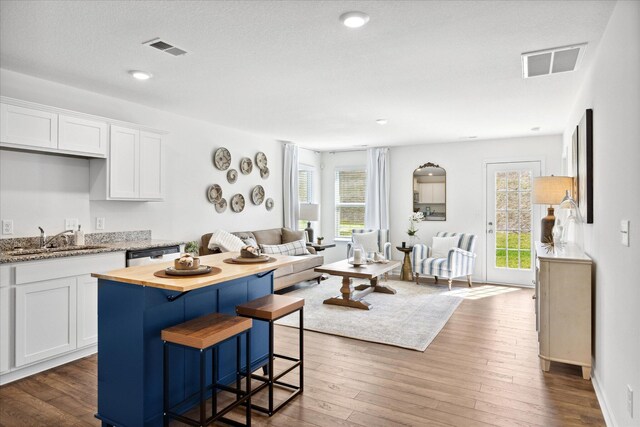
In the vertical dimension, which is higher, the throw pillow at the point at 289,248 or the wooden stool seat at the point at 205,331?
Answer: the throw pillow at the point at 289,248

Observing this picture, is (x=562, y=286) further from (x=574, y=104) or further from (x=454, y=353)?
(x=574, y=104)

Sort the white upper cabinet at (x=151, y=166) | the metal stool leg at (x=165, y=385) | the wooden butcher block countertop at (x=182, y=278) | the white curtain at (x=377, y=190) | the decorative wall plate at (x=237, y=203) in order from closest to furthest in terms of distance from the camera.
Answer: the wooden butcher block countertop at (x=182, y=278) → the metal stool leg at (x=165, y=385) → the white upper cabinet at (x=151, y=166) → the decorative wall plate at (x=237, y=203) → the white curtain at (x=377, y=190)

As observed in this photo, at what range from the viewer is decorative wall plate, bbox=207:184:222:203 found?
5.47 m

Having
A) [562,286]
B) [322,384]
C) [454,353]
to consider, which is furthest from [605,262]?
[322,384]

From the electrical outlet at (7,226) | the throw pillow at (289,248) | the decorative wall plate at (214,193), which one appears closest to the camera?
the electrical outlet at (7,226)

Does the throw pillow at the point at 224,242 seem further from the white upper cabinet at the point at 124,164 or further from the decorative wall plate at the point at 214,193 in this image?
the white upper cabinet at the point at 124,164

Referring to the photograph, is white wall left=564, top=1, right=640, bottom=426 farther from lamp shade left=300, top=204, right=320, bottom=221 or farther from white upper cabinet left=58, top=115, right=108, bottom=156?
lamp shade left=300, top=204, right=320, bottom=221

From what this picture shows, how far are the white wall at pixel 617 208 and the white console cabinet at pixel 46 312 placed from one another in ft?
12.6

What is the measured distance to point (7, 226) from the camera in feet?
11.1

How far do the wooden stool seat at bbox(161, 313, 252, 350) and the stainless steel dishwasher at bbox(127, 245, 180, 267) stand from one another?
178 centimetres

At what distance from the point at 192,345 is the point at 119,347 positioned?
54cm

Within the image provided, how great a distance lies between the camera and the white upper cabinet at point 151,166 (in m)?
4.24

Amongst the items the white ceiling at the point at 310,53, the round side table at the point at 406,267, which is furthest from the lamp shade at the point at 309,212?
the white ceiling at the point at 310,53

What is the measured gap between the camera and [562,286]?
3.05 metres
